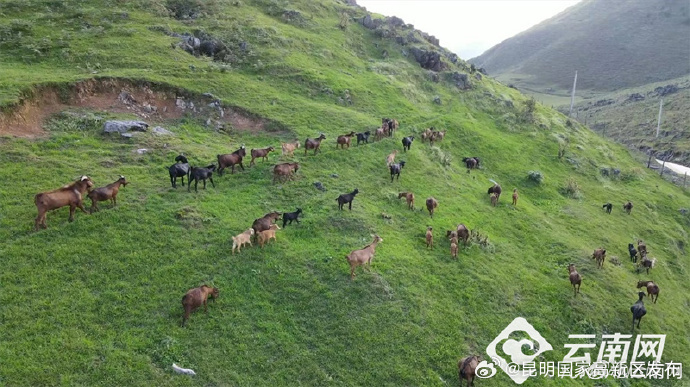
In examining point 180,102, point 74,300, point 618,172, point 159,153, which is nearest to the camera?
point 74,300

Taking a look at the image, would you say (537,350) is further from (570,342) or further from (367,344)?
(367,344)

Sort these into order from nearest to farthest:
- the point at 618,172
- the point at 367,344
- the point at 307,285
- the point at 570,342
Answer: the point at 367,344 → the point at 307,285 → the point at 570,342 → the point at 618,172

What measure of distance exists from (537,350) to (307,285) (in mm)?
10051

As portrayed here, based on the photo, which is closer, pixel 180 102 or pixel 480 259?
pixel 480 259

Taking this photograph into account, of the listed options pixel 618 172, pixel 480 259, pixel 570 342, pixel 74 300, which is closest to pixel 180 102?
pixel 74 300

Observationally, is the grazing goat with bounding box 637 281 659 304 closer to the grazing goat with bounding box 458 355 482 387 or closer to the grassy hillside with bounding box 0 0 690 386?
the grassy hillside with bounding box 0 0 690 386

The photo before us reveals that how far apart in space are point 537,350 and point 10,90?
32.8m

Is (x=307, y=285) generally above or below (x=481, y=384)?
above

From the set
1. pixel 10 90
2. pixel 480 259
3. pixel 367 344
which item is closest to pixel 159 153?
pixel 10 90

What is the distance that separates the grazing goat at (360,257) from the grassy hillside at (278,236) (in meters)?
0.58

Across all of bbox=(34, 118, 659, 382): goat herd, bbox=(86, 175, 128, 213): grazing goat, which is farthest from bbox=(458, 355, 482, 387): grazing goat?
bbox=(86, 175, 128, 213): grazing goat

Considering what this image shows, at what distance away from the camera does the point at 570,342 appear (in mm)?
19391

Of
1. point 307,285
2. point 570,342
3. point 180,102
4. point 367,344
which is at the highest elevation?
point 180,102

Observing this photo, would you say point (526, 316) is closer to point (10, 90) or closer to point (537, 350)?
point (537, 350)
